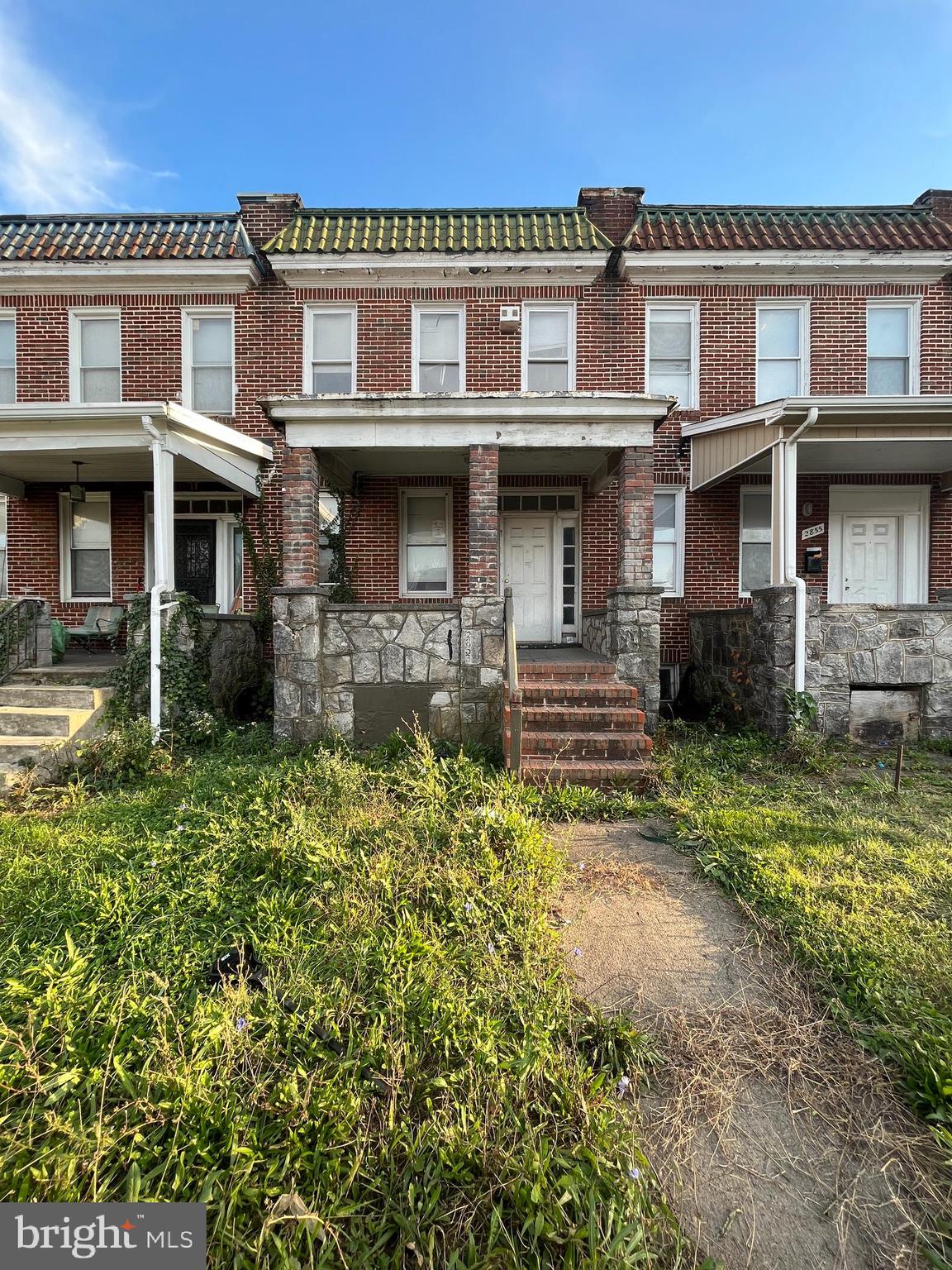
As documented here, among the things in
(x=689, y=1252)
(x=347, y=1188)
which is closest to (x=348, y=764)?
(x=347, y=1188)

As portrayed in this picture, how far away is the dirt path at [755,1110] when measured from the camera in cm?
174

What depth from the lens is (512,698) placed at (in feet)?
17.7

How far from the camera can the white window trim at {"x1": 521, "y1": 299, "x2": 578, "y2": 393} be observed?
968cm

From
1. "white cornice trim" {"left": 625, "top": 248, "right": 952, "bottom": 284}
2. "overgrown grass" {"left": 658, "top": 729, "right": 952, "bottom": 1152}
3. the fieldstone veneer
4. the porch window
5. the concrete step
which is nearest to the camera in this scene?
"overgrown grass" {"left": 658, "top": 729, "right": 952, "bottom": 1152}

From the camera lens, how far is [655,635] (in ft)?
22.1

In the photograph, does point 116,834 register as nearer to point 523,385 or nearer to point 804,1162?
point 804,1162

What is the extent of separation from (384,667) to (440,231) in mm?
8035

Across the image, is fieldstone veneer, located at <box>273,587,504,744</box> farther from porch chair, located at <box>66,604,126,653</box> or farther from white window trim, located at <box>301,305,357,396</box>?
white window trim, located at <box>301,305,357,396</box>

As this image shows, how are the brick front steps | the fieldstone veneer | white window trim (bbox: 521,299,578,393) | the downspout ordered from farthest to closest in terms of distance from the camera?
1. white window trim (bbox: 521,299,578,393)
2. the downspout
3. the fieldstone veneer
4. the brick front steps

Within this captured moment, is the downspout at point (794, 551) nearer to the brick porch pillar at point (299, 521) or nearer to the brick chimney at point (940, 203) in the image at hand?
the brick porch pillar at point (299, 521)

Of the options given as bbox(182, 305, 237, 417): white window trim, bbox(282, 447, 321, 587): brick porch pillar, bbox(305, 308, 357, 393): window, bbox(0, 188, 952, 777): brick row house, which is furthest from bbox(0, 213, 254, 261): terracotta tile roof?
bbox(282, 447, 321, 587): brick porch pillar

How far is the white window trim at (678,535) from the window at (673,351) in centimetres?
146

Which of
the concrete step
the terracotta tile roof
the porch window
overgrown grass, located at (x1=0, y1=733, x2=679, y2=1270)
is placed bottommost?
overgrown grass, located at (x1=0, y1=733, x2=679, y2=1270)

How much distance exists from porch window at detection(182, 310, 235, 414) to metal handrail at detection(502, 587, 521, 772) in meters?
6.82
